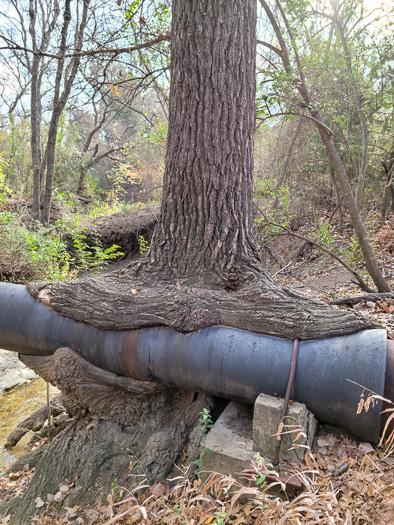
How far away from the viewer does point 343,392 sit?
1.83 meters

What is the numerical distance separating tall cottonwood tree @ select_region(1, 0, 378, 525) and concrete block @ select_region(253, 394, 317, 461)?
1.46 feet

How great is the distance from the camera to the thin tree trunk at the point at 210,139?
108 inches

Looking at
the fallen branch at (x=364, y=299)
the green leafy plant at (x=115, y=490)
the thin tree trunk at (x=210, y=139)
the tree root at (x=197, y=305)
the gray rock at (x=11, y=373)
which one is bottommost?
the gray rock at (x=11, y=373)

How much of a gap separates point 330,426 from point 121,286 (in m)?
1.75

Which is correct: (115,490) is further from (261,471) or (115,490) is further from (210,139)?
(210,139)

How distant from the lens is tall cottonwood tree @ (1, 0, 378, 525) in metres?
2.25

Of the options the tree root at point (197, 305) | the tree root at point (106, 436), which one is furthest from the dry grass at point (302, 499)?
the tree root at point (197, 305)

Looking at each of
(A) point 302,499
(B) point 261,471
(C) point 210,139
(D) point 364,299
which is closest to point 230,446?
(B) point 261,471

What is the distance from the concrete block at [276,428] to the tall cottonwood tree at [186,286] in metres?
0.44

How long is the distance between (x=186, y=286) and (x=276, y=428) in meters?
1.17

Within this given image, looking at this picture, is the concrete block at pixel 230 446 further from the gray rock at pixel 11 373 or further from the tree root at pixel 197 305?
the gray rock at pixel 11 373

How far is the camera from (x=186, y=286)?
2545 mm

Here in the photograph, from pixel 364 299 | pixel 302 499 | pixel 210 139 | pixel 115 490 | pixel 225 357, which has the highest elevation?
pixel 210 139

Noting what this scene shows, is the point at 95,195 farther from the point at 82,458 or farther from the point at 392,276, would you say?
the point at 82,458
